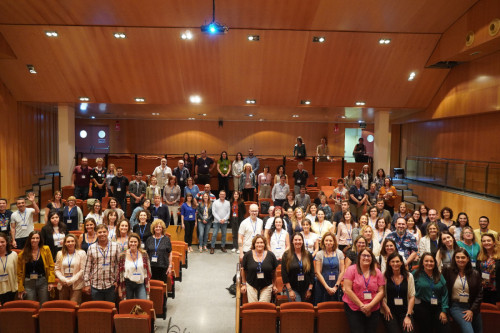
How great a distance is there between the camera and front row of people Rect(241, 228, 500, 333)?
13.8 feet

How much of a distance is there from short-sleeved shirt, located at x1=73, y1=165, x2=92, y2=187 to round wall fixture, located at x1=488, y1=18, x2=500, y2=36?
9.32 m

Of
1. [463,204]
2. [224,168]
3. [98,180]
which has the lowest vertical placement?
[463,204]

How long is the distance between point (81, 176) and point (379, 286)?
777 centimetres

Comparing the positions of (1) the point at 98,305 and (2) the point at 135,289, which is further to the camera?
(2) the point at 135,289

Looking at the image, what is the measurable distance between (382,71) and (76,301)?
8.48 metres

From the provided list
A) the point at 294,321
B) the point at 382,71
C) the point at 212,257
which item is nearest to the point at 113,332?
the point at 294,321

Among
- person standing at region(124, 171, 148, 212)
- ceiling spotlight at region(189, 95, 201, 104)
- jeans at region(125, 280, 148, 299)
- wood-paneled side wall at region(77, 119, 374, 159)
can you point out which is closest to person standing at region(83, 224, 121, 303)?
jeans at region(125, 280, 148, 299)

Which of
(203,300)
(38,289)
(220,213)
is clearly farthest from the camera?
(220,213)

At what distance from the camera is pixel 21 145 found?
11289 millimetres

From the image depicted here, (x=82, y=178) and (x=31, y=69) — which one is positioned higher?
(x=31, y=69)

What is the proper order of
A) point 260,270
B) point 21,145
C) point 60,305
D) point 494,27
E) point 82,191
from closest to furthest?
point 60,305, point 260,270, point 494,27, point 82,191, point 21,145

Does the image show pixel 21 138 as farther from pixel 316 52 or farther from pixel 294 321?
pixel 294 321

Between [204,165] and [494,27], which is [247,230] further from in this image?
[494,27]

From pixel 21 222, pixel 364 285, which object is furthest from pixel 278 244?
pixel 21 222
